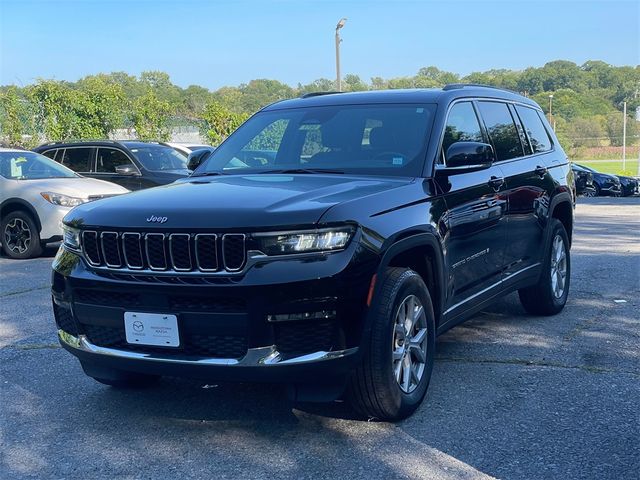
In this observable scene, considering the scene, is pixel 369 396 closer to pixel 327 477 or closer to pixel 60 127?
pixel 327 477

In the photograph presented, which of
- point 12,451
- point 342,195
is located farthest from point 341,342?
point 12,451

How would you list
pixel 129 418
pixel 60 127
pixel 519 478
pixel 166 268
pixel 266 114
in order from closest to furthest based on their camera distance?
pixel 519 478 → pixel 166 268 → pixel 129 418 → pixel 266 114 → pixel 60 127

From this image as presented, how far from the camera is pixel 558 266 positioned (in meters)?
6.81

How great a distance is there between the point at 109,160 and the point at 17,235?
2998 mm

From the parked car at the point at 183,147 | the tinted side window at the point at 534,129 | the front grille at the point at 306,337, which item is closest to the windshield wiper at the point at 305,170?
the front grille at the point at 306,337

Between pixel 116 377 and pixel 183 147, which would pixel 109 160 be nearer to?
pixel 183 147

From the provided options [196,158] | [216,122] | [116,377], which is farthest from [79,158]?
[216,122]

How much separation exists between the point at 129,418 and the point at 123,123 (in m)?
19.9

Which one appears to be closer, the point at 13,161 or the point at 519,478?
the point at 519,478

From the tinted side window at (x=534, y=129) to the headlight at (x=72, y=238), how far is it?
3.87 metres

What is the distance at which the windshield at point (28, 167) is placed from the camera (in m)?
11.1

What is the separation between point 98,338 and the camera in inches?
156

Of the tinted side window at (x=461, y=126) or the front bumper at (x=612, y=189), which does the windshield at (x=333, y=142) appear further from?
the front bumper at (x=612, y=189)

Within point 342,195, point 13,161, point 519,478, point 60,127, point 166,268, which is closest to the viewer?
point 519,478
